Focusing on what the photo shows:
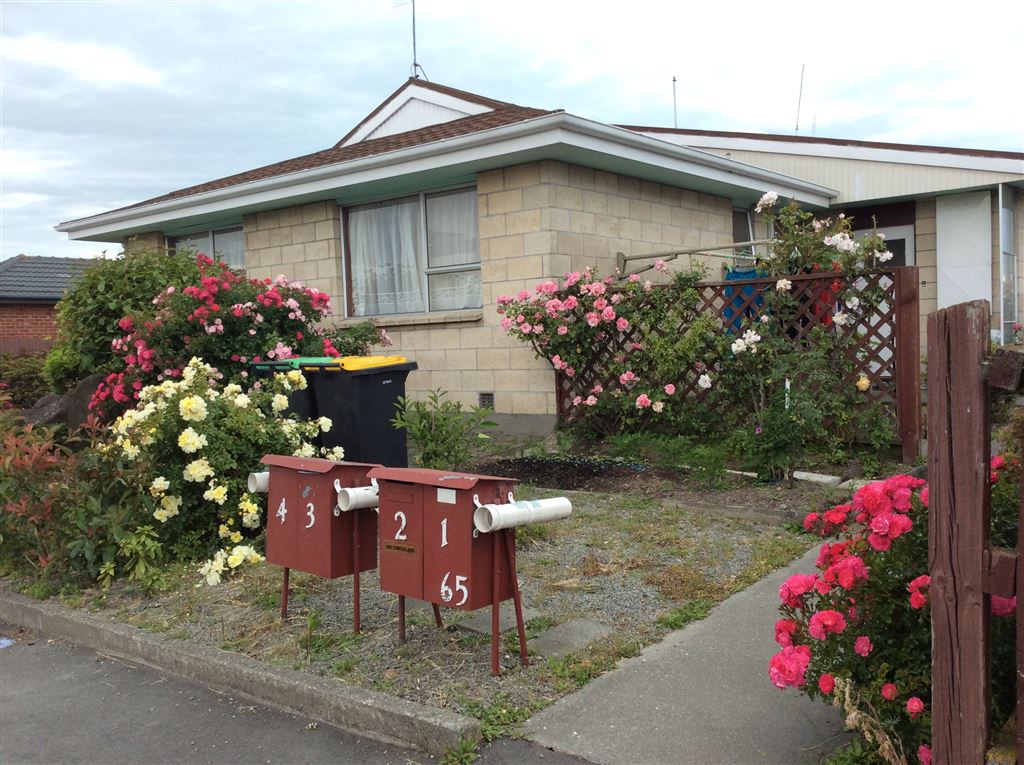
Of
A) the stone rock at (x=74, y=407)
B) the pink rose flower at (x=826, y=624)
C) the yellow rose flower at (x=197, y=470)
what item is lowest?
the pink rose flower at (x=826, y=624)

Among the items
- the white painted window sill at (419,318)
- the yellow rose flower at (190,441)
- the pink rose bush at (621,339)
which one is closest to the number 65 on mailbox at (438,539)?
the yellow rose flower at (190,441)

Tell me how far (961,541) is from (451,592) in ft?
6.97

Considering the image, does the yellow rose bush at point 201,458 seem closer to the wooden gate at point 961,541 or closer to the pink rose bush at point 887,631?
the pink rose bush at point 887,631

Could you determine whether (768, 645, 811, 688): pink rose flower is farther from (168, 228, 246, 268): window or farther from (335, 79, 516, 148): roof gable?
(168, 228, 246, 268): window

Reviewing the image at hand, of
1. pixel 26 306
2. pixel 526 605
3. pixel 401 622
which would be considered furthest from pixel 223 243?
pixel 26 306

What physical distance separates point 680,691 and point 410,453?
625 centimetres

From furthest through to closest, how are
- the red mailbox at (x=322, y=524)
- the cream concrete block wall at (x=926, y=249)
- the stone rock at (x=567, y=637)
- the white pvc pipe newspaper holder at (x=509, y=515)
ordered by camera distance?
the cream concrete block wall at (x=926, y=249) < the red mailbox at (x=322, y=524) < the stone rock at (x=567, y=637) < the white pvc pipe newspaper holder at (x=509, y=515)

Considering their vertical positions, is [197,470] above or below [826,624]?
above

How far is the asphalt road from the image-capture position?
3596mm

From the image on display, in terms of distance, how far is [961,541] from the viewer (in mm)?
2484

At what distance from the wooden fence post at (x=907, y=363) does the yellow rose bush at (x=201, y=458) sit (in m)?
5.07

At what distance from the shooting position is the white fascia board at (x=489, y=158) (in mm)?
9086

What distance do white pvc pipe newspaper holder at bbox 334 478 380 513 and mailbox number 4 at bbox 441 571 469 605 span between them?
0.63 meters

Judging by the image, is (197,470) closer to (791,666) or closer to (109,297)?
(791,666)
